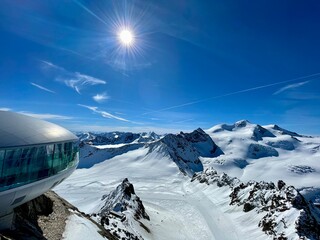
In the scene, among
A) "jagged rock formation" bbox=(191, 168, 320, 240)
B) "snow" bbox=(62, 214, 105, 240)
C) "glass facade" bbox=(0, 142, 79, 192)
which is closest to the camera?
"glass facade" bbox=(0, 142, 79, 192)

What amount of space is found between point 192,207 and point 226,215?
45.0 feet

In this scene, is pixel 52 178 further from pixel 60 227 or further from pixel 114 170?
pixel 114 170

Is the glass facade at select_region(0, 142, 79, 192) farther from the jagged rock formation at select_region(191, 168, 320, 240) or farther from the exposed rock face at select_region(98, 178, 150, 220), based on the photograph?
the jagged rock formation at select_region(191, 168, 320, 240)

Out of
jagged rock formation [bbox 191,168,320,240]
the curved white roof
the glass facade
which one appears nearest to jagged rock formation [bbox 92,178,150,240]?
the glass facade

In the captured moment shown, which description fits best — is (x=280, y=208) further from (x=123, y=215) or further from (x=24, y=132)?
(x=24, y=132)

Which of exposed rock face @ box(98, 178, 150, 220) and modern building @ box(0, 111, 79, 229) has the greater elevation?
modern building @ box(0, 111, 79, 229)

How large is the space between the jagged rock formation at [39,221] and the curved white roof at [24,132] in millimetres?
6859

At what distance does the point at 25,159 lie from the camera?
1791 cm

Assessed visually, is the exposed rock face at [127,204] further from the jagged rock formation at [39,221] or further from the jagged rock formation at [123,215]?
the jagged rock formation at [39,221]

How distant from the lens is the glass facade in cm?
1653

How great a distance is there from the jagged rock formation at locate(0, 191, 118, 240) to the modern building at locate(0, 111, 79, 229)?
1817mm

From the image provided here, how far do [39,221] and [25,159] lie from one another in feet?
36.3

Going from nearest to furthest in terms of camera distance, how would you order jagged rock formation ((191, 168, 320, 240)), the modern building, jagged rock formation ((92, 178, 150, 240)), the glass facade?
the glass facade
the modern building
jagged rock formation ((92, 178, 150, 240))
jagged rock formation ((191, 168, 320, 240))

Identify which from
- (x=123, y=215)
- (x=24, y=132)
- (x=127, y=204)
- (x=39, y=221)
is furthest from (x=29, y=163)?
(x=127, y=204)
